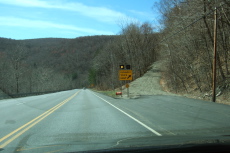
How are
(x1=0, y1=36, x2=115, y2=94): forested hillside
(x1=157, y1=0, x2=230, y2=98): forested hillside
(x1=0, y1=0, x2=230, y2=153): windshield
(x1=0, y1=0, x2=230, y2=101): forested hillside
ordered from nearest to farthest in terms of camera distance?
(x1=0, y1=0, x2=230, y2=153): windshield, (x1=157, y1=0, x2=230, y2=98): forested hillside, (x1=0, y1=0, x2=230, y2=101): forested hillside, (x1=0, y1=36, x2=115, y2=94): forested hillside

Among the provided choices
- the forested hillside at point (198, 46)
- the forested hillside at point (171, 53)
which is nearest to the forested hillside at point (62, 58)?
the forested hillside at point (171, 53)

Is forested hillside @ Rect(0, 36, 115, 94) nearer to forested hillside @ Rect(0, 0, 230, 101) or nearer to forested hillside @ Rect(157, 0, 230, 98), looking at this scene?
forested hillside @ Rect(0, 0, 230, 101)

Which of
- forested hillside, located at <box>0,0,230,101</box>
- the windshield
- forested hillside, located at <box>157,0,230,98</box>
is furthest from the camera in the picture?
forested hillside, located at <box>0,0,230,101</box>

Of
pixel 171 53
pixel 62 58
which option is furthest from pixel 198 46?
pixel 62 58

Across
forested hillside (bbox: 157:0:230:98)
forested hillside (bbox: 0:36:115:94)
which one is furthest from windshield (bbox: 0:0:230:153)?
forested hillside (bbox: 0:36:115:94)

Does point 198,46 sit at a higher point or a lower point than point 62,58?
lower

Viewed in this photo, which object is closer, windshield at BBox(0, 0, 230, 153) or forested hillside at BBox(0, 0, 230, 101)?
windshield at BBox(0, 0, 230, 153)

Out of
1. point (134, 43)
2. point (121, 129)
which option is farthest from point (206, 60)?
point (134, 43)

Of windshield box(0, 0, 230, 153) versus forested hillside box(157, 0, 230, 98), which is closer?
windshield box(0, 0, 230, 153)

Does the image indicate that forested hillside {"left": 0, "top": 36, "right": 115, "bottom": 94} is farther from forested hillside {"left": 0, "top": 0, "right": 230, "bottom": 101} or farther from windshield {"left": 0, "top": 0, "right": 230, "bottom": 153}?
windshield {"left": 0, "top": 0, "right": 230, "bottom": 153}

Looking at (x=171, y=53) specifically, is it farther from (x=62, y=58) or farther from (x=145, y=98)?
(x=62, y=58)

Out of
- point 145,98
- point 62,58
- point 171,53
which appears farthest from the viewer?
point 62,58

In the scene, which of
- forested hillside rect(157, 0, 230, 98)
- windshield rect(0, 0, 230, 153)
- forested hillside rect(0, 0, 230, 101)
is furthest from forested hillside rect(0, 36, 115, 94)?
forested hillside rect(157, 0, 230, 98)

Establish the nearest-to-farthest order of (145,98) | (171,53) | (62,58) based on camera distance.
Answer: (145,98)
(171,53)
(62,58)
